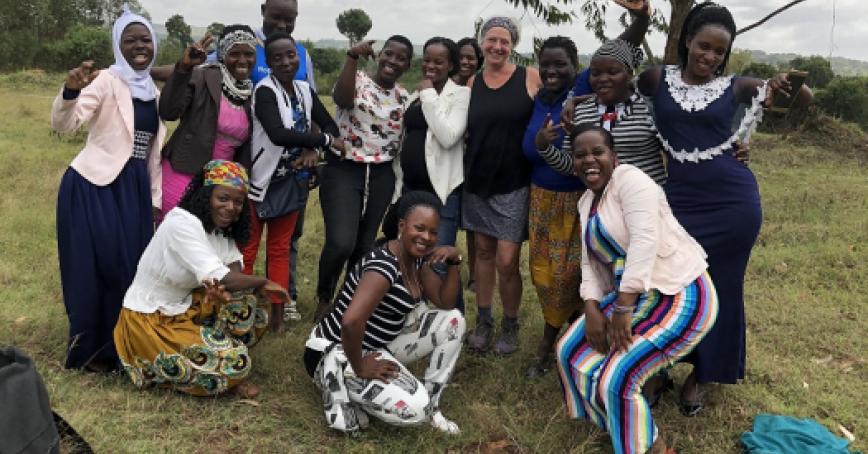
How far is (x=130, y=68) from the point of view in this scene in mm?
3441

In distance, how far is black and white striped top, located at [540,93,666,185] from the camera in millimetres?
3223

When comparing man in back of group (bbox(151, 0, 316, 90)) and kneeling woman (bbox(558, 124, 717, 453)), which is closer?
kneeling woman (bbox(558, 124, 717, 453))

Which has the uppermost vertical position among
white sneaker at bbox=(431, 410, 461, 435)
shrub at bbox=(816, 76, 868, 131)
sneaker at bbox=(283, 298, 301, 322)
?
sneaker at bbox=(283, 298, 301, 322)

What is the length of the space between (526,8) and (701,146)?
3806mm

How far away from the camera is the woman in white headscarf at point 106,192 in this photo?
338 cm

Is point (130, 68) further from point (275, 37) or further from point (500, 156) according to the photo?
point (500, 156)

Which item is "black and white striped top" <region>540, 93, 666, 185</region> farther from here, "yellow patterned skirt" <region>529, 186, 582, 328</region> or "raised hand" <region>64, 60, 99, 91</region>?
"raised hand" <region>64, 60, 99, 91</region>

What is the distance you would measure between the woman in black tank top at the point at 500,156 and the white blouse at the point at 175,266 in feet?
4.71

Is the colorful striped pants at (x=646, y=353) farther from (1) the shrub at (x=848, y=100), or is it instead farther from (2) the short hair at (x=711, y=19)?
(1) the shrub at (x=848, y=100)

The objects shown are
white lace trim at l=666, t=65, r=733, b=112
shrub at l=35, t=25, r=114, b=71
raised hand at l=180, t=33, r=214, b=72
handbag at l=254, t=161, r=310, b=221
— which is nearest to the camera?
white lace trim at l=666, t=65, r=733, b=112

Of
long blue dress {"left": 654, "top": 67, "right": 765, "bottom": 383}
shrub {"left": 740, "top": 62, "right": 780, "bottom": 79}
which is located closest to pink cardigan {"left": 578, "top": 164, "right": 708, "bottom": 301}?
long blue dress {"left": 654, "top": 67, "right": 765, "bottom": 383}

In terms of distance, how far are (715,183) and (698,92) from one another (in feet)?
1.42

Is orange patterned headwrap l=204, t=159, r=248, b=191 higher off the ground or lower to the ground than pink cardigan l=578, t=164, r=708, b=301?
higher

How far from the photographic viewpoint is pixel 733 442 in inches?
127
